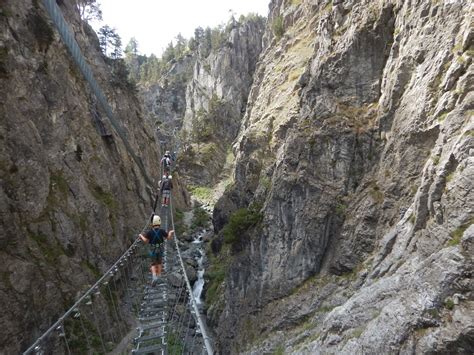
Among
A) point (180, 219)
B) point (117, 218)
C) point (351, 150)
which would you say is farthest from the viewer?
point (180, 219)

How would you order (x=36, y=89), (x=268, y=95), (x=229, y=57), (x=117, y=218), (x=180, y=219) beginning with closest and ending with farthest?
(x=36, y=89) → (x=117, y=218) → (x=268, y=95) → (x=180, y=219) → (x=229, y=57)

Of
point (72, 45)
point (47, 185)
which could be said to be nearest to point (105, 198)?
point (47, 185)

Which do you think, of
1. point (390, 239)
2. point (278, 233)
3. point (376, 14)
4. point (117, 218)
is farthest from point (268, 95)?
point (390, 239)

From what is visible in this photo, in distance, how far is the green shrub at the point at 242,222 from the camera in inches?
878

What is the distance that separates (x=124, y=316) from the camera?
1558 cm

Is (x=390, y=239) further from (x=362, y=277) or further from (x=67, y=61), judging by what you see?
(x=67, y=61)

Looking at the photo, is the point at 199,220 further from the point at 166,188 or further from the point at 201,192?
the point at 166,188

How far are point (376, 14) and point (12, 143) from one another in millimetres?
18924

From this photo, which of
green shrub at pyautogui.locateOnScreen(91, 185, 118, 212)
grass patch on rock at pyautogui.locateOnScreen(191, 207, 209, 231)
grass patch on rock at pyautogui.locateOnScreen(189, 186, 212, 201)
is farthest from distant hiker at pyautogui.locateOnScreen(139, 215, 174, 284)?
grass patch on rock at pyautogui.locateOnScreen(189, 186, 212, 201)

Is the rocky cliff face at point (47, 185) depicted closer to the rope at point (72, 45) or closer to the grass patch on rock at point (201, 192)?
the rope at point (72, 45)

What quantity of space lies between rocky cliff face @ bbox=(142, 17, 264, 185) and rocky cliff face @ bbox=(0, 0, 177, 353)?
156 feet

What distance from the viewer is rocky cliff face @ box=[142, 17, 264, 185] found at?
231 feet

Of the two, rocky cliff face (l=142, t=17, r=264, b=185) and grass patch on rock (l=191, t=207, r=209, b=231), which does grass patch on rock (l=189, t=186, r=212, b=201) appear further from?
grass patch on rock (l=191, t=207, r=209, b=231)

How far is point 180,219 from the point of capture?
41219 mm
